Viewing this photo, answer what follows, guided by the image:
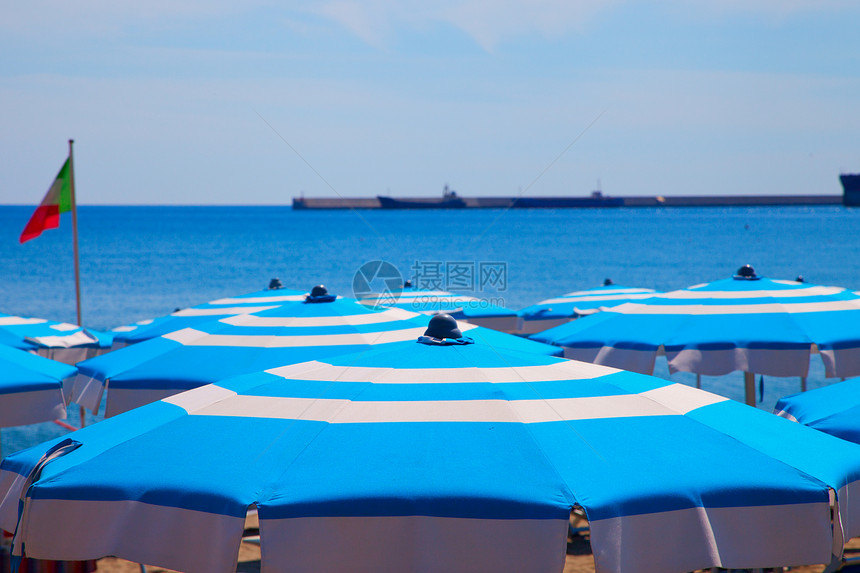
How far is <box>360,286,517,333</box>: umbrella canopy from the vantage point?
8680 millimetres

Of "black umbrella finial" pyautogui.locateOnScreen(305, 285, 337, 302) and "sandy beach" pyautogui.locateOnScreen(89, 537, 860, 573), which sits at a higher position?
"black umbrella finial" pyautogui.locateOnScreen(305, 285, 337, 302)

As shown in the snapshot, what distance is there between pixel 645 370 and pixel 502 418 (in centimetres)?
287

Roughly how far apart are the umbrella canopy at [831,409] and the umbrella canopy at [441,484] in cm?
78

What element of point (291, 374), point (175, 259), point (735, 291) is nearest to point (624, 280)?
point (175, 259)

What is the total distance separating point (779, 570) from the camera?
13.7ft

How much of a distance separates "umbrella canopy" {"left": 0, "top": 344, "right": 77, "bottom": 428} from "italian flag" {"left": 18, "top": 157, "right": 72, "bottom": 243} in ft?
22.0

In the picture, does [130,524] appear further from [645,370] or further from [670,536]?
[645,370]

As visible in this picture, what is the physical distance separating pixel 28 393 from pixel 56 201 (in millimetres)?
7596

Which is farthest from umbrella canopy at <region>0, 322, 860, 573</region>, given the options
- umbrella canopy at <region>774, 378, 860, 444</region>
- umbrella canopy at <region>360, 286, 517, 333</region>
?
umbrella canopy at <region>360, 286, 517, 333</region>

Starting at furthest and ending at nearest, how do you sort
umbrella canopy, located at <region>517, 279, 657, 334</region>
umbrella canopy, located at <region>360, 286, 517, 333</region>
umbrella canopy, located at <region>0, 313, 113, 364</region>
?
umbrella canopy, located at <region>517, 279, 657, 334</region> < umbrella canopy, located at <region>360, 286, 517, 333</region> < umbrella canopy, located at <region>0, 313, 113, 364</region>

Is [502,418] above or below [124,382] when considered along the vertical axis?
above

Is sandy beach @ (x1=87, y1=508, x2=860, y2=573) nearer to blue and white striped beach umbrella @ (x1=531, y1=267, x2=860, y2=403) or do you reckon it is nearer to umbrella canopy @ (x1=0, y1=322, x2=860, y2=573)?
blue and white striped beach umbrella @ (x1=531, y1=267, x2=860, y2=403)

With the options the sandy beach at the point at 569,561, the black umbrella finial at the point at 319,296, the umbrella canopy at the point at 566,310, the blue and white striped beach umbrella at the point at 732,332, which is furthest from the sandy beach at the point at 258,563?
the umbrella canopy at the point at 566,310

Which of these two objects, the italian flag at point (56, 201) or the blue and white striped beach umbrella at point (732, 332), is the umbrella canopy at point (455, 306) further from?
the italian flag at point (56, 201)
